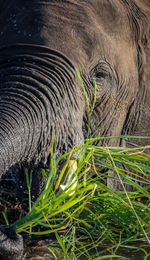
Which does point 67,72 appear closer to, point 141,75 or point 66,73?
point 66,73

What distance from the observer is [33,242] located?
247cm

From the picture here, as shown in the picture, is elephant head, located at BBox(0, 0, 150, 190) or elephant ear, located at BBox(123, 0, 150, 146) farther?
elephant ear, located at BBox(123, 0, 150, 146)

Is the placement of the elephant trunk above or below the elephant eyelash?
below

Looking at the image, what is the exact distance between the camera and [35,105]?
6.95ft

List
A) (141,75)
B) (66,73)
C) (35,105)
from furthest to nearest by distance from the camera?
(141,75)
(66,73)
(35,105)

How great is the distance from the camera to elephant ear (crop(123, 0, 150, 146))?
2.74 meters

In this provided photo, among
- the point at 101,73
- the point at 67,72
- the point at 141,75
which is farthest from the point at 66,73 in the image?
the point at 141,75

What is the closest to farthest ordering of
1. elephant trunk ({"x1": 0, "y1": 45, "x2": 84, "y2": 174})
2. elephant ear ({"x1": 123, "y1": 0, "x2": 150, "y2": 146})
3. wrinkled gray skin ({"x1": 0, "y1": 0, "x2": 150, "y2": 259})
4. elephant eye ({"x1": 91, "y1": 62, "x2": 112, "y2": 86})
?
elephant trunk ({"x1": 0, "y1": 45, "x2": 84, "y2": 174}) → wrinkled gray skin ({"x1": 0, "y1": 0, "x2": 150, "y2": 259}) → elephant eye ({"x1": 91, "y1": 62, "x2": 112, "y2": 86}) → elephant ear ({"x1": 123, "y1": 0, "x2": 150, "y2": 146})

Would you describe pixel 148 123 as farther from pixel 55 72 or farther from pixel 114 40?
pixel 55 72

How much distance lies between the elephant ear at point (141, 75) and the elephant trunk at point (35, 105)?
0.53 m

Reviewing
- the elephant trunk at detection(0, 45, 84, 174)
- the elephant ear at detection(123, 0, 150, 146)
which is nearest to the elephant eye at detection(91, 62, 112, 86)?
the elephant trunk at detection(0, 45, 84, 174)

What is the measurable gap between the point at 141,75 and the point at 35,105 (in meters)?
0.91

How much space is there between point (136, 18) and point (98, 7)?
290mm

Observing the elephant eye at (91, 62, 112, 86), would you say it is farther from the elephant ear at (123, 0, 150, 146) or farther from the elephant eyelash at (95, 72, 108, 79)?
the elephant ear at (123, 0, 150, 146)
